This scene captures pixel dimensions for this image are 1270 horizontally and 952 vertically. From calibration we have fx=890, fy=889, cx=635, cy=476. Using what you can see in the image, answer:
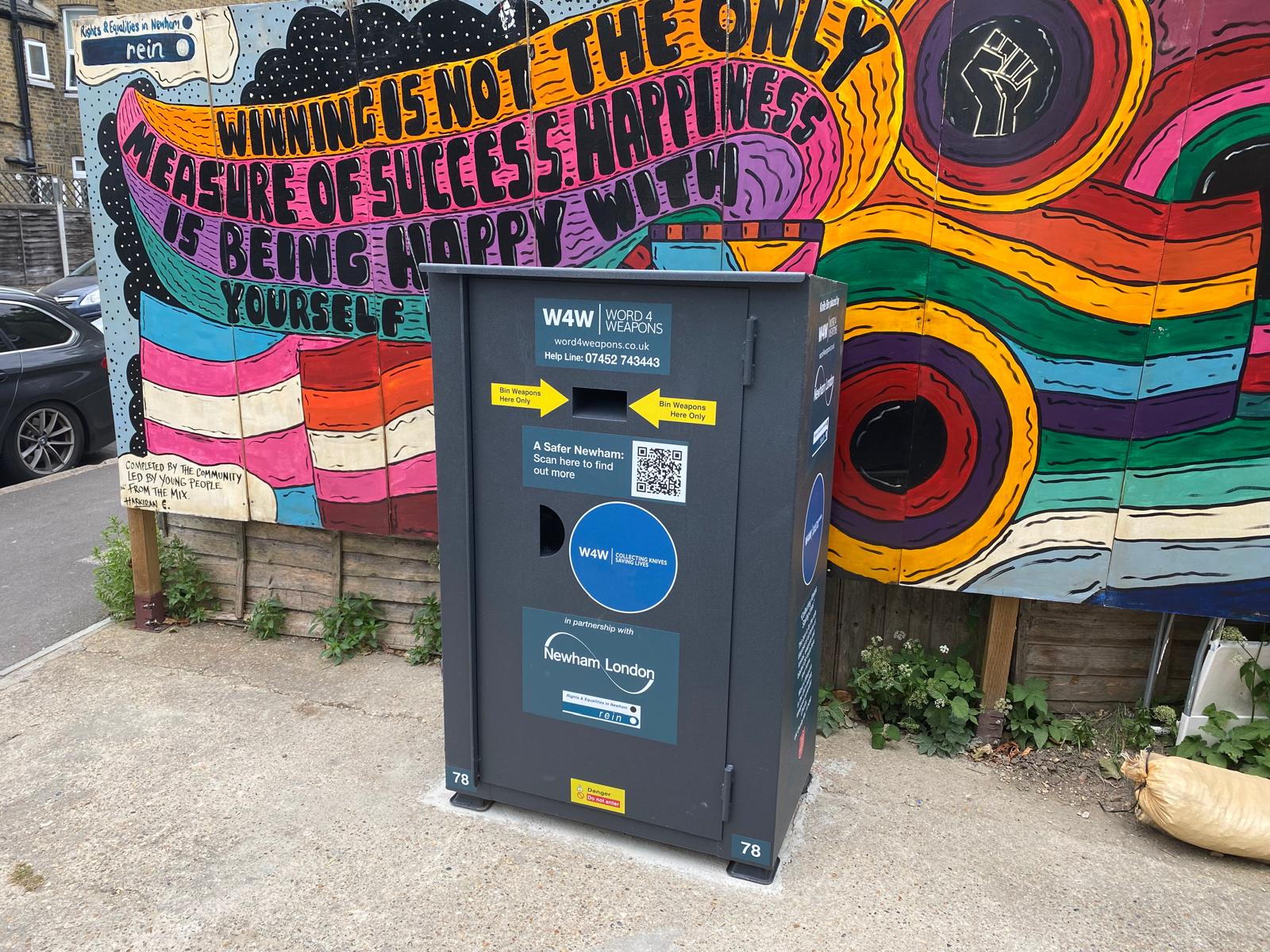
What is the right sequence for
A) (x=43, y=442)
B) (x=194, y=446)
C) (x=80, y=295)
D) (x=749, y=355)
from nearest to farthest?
(x=749, y=355) → (x=194, y=446) → (x=43, y=442) → (x=80, y=295)

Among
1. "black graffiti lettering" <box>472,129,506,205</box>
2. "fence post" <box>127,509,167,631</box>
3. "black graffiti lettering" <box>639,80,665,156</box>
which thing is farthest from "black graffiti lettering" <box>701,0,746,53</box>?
"fence post" <box>127,509,167,631</box>

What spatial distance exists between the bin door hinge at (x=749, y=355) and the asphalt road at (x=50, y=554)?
14.2 ft

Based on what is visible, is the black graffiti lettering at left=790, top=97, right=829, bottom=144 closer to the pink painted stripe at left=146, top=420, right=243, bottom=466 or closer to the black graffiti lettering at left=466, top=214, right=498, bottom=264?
the black graffiti lettering at left=466, top=214, right=498, bottom=264

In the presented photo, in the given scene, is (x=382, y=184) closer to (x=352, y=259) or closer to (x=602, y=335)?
(x=352, y=259)

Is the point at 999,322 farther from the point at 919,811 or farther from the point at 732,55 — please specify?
the point at 919,811

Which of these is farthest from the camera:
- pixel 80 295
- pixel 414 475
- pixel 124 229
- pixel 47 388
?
pixel 80 295

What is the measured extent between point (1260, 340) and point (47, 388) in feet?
29.1

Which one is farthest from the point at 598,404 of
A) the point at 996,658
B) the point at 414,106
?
the point at 996,658

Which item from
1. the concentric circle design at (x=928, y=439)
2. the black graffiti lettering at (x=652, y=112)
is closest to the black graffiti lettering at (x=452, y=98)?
the black graffiti lettering at (x=652, y=112)

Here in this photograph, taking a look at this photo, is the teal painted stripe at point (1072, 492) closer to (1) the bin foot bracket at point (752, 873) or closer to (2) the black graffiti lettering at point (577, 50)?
(1) the bin foot bracket at point (752, 873)

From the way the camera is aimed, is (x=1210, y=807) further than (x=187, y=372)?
No

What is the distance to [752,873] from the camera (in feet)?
10.1

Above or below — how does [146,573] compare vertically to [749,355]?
below

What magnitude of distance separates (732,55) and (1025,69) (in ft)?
3.58
